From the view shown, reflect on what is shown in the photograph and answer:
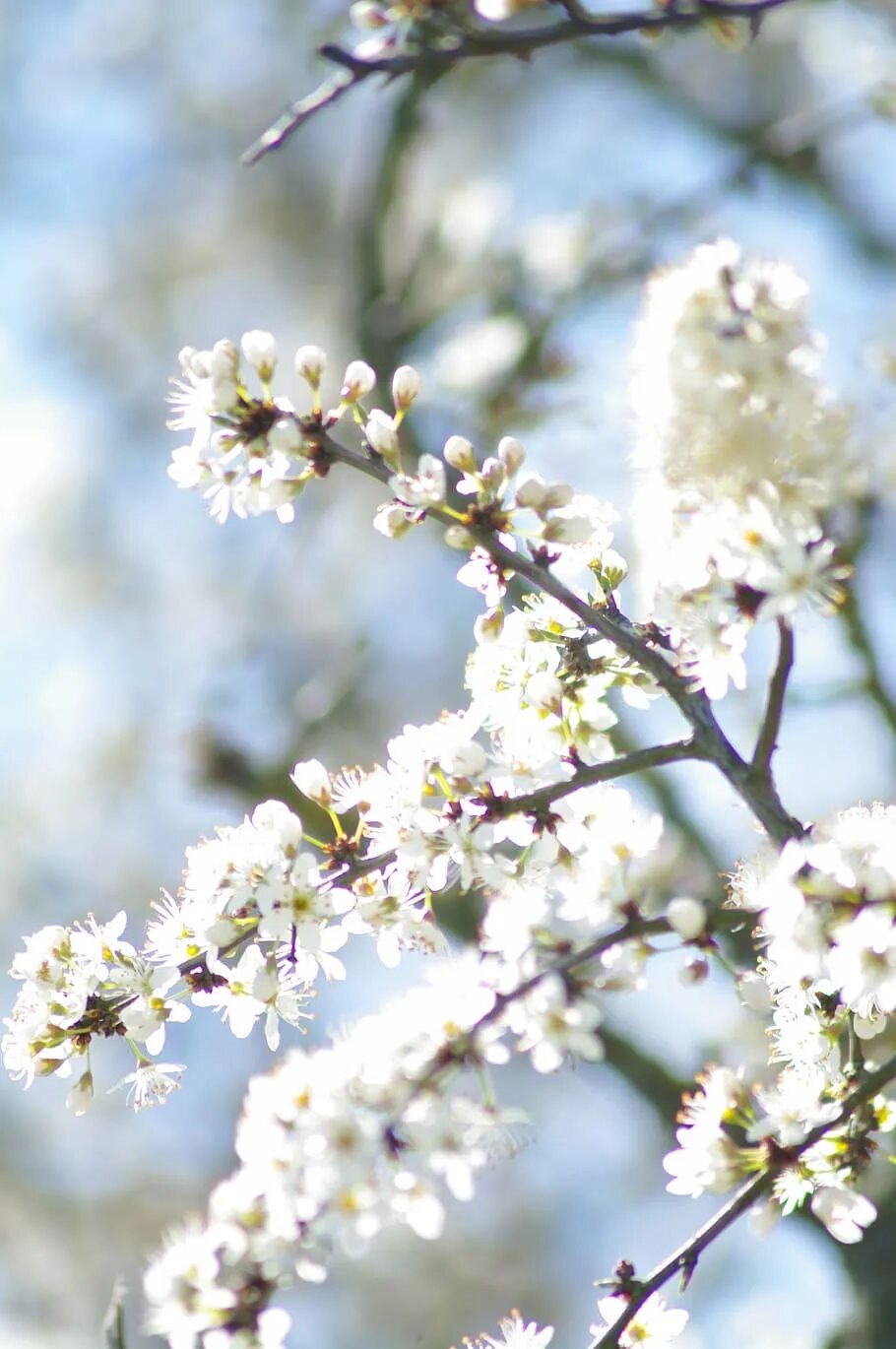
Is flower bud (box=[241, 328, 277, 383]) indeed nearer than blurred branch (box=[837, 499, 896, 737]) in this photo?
Yes

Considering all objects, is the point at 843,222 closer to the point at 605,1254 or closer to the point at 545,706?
the point at 545,706

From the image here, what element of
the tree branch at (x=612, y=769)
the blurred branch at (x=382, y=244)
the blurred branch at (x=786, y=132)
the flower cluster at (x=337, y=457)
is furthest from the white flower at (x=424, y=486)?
the blurred branch at (x=382, y=244)

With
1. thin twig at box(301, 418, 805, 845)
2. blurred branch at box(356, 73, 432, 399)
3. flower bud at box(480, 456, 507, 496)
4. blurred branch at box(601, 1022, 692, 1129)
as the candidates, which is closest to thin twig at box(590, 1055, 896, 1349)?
thin twig at box(301, 418, 805, 845)

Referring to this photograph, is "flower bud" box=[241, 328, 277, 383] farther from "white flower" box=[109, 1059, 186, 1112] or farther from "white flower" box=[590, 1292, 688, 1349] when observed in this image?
"white flower" box=[590, 1292, 688, 1349]

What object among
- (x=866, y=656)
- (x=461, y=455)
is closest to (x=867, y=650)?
(x=866, y=656)

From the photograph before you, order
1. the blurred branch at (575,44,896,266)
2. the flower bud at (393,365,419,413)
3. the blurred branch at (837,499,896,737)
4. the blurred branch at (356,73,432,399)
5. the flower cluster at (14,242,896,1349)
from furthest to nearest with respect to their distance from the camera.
→ the blurred branch at (356,73,432,399)
the blurred branch at (575,44,896,266)
the blurred branch at (837,499,896,737)
the flower bud at (393,365,419,413)
the flower cluster at (14,242,896,1349)

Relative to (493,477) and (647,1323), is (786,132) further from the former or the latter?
(647,1323)

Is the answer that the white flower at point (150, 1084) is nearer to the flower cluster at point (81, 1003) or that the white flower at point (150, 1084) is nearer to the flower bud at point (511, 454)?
the flower cluster at point (81, 1003)
